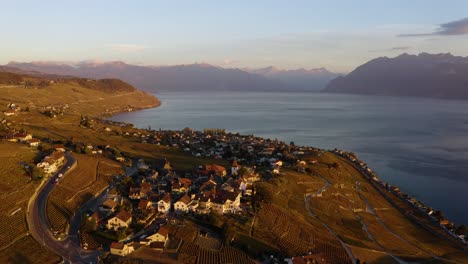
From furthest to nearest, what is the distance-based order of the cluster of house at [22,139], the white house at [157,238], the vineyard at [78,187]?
the cluster of house at [22,139]
the vineyard at [78,187]
the white house at [157,238]

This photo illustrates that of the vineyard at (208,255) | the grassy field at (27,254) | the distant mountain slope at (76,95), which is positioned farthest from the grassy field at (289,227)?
the distant mountain slope at (76,95)

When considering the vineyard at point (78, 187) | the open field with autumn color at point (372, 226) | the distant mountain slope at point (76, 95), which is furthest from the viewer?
the distant mountain slope at point (76, 95)

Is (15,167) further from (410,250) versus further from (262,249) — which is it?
(410,250)

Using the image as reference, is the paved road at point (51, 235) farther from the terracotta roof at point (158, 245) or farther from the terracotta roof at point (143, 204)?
the terracotta roof at point (143, 204)

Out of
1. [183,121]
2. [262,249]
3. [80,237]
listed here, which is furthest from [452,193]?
[183,121]

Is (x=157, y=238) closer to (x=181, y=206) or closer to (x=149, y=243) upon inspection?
(x=149, y=243)

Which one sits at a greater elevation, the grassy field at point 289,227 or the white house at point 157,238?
the white house at point 157,238
